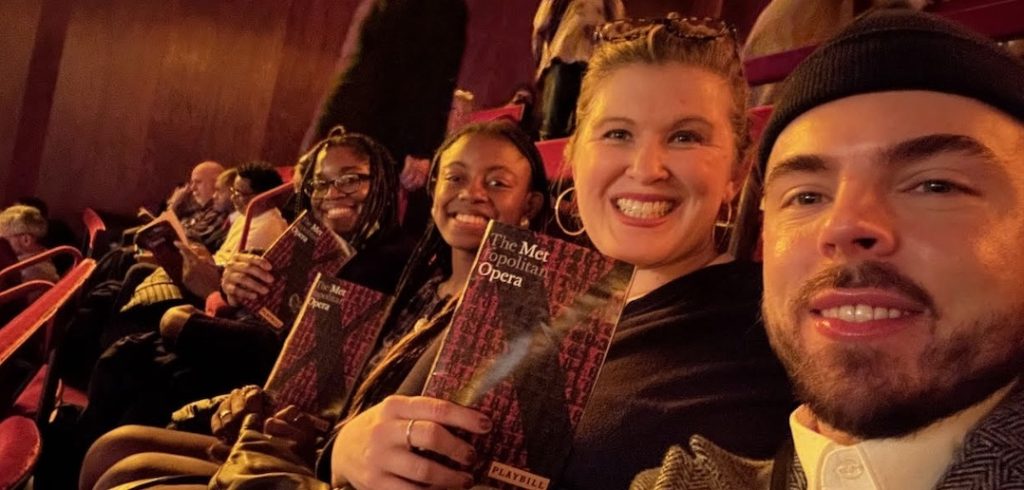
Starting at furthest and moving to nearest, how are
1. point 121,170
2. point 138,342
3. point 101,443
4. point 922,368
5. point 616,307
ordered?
point 121,170
point 138,342
point 101,443
point 616,307
point 922,368

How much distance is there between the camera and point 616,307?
814 millimetres

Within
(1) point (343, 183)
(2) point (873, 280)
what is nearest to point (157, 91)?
(1) point (343, 183)

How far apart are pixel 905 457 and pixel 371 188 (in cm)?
156

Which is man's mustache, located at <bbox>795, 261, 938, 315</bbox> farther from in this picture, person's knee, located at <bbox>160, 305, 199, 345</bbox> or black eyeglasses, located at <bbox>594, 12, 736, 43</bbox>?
person's knee, located at <bbox>160, 305, 199, 345</bbox>

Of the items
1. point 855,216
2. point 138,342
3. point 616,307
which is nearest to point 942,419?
point 855,216

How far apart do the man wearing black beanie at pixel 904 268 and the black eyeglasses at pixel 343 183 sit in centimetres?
141

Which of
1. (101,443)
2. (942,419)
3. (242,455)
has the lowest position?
(101,443)

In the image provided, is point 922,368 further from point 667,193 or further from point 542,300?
point 667,193

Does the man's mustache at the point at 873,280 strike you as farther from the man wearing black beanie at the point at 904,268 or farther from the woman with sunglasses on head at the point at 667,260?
the woman with sunglasses on head at the point at 667,260

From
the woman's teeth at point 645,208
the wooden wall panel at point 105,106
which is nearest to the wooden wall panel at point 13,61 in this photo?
the wooden wall panel at point 105,106

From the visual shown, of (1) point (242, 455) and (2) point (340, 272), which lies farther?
(2) point (340, 272)

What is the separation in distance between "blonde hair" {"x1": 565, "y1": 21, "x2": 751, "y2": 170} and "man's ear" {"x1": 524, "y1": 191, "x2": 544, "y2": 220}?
1.50ft

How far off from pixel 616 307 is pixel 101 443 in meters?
1.18

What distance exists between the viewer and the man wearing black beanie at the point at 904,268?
2.08ft
